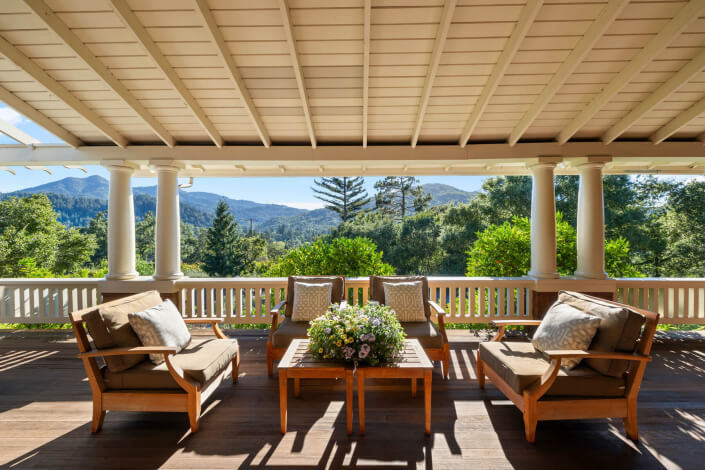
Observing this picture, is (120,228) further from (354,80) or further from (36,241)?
(36,241)

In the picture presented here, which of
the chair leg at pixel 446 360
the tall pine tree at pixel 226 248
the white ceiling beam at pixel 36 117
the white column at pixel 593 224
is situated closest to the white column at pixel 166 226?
the white ceiling beam at pixel 36 117

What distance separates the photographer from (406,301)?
3.80 m

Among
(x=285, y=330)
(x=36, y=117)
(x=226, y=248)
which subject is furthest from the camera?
(x=226, y=248)

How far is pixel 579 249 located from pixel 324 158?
3.56 metres

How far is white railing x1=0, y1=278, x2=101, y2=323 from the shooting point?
4.92 metres

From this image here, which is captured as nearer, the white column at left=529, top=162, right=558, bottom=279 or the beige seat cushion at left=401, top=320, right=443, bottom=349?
the beige seat cushion at left=401, top=320, right=443, bottom=349

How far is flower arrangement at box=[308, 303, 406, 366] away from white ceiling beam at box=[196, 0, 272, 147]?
7.48 ft

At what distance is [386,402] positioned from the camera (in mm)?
2850

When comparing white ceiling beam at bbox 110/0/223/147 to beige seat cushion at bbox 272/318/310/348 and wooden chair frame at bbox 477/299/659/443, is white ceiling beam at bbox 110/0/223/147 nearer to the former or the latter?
beige seat cushion at bbox 272/318/310/348

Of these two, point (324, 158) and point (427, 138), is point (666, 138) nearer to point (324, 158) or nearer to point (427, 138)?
point (427, 138)

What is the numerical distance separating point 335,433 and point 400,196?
2411 cm

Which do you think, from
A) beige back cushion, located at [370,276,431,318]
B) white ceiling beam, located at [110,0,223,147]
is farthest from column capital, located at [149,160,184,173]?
beige back cushion, located at [370,276,431,318]

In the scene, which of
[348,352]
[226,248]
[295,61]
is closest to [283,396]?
[348,352]

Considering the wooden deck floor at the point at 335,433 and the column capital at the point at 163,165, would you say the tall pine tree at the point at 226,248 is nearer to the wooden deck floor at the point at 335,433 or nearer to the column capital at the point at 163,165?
the column capital at the point at 163,165
